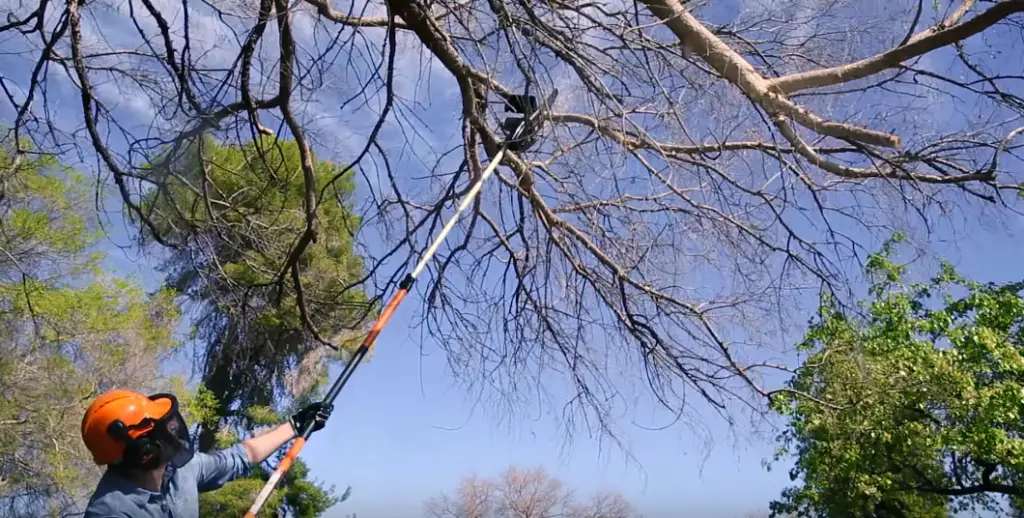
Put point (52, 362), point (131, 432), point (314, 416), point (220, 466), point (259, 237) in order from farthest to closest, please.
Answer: point (52, 362), point (259, 237), point (314, 416), point (220, 466), point (131, 432)

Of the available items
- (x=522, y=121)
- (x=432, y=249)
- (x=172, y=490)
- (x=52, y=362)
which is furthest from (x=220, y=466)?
(x=52, y=362)

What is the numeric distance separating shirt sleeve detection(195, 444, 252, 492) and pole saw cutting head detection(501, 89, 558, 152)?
1463 millimetres

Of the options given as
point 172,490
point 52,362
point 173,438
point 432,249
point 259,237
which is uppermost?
point 52,362

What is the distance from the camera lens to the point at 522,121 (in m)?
3.19

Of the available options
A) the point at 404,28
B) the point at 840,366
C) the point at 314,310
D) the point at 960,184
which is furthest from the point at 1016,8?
the point at 314,310

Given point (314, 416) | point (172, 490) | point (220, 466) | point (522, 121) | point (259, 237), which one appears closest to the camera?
point (172, 490)

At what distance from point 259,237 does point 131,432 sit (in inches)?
78.4

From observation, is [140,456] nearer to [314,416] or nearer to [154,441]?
[154,441]

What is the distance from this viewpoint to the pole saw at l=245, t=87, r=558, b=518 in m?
2.41

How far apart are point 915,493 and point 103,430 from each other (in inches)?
577

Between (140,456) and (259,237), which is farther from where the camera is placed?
(259,237)

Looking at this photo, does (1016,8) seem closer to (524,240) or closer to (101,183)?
(524,240)

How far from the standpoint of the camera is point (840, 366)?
Result: 3.32m

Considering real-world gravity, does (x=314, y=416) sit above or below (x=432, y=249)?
below
